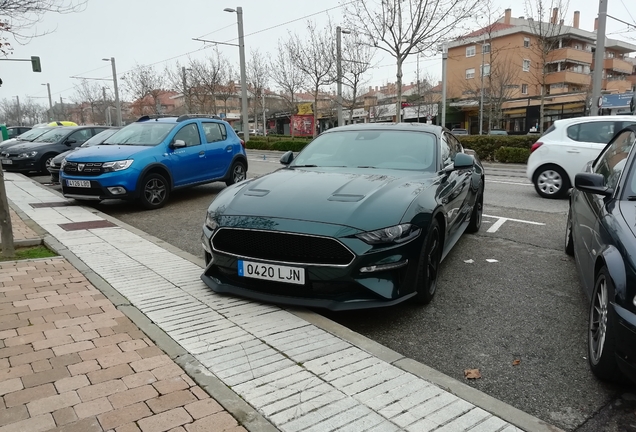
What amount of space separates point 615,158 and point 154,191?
291 inches

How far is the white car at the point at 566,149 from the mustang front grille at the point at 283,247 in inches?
289

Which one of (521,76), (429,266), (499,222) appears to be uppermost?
(521,76)

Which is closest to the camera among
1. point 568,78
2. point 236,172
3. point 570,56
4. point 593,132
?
point 593,132

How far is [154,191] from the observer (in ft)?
30.0

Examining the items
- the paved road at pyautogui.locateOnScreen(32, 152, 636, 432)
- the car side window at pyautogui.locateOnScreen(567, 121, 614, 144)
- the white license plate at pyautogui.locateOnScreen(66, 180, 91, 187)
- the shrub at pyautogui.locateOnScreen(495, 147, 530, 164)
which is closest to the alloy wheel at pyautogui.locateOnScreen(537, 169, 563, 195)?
the car side window at pyautogui.locateOnScreen(567, 121, 614, 144)

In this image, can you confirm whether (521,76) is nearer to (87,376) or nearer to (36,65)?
(36,65)

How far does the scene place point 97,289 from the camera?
4.37 metres

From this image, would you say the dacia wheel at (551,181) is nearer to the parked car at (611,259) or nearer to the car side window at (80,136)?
the parked car at (611,259)

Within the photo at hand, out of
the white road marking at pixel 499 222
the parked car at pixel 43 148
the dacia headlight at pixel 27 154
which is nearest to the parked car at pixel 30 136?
the parked car at pixel 43 148

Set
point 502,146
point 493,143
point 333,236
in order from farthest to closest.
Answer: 1. point 493,143
2. point 502,146
3. point 333,236

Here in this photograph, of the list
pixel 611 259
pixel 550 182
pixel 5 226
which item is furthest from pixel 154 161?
pixel 611 259

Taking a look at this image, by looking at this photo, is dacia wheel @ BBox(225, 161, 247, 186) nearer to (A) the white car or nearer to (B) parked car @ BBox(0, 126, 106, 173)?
(A) the white car

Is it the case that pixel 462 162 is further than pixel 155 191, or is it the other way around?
pixel 155 191

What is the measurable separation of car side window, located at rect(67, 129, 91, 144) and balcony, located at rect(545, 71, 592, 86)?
155 ft
